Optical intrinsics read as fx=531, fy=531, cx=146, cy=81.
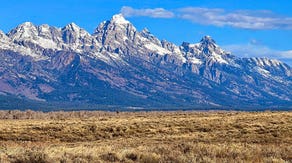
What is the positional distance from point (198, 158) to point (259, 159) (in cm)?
254

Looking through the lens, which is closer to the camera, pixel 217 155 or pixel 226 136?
pixel 217 155

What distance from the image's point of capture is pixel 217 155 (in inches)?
919

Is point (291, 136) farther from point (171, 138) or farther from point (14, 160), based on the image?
point (14, 160)

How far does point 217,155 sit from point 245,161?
2365mm

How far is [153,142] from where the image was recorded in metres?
37.2

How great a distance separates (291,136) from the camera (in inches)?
1526


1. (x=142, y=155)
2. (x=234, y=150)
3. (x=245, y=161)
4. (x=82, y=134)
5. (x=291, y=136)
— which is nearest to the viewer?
(x=245, y=161)

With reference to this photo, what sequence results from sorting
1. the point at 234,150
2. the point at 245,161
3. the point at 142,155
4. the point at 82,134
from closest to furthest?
1. the point at 245,161
2. the point at 142,155
3. the point at 234,150
4. the point at 82,134

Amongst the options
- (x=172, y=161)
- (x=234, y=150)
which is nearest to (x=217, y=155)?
(x=234, y=150)

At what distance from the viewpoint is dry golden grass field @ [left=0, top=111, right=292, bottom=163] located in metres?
22.2

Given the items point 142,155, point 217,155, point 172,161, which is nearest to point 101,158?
point 142,155

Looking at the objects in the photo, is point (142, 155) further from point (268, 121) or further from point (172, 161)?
point (268, 121)

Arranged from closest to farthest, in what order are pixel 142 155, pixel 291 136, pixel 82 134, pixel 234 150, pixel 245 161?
pixel 245 161, pixel 142 155, pixel 234 150, pixel 291 136, pixel 82 134

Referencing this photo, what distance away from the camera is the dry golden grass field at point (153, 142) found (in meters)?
22.2
